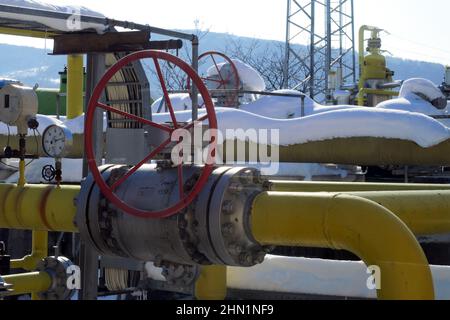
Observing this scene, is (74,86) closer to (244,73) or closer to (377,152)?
(244,73)

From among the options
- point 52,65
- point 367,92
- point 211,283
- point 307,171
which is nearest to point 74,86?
point 307,171

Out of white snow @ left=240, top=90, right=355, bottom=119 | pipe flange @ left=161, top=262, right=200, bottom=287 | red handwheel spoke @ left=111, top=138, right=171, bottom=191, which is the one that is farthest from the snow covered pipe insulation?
red handwheel spoke @ left=111, top=138, right=171, bottom=191

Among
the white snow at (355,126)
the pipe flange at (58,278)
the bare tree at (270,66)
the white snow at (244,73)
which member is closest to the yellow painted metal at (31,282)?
the pipe flange at (58,278)

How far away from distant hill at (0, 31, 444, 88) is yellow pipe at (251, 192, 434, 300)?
92521 mm

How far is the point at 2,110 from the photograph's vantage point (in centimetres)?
651

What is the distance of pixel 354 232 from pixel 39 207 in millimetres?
2536

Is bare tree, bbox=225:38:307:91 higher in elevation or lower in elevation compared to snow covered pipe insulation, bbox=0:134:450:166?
higher

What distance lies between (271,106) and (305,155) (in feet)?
6.93

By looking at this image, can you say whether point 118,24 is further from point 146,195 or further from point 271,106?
point 271,106

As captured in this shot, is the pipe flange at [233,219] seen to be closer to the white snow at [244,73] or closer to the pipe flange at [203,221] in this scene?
the pipe flange at [203,221]

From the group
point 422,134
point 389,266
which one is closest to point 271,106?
point 422,134

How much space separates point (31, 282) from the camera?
19.4 ft

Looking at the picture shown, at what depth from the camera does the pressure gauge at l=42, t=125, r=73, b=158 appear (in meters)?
6.66

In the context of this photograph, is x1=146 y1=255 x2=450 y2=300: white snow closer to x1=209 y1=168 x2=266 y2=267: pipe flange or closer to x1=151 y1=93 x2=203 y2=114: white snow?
x1=209 y1=168 x2=266 y2=267: pipe flange
